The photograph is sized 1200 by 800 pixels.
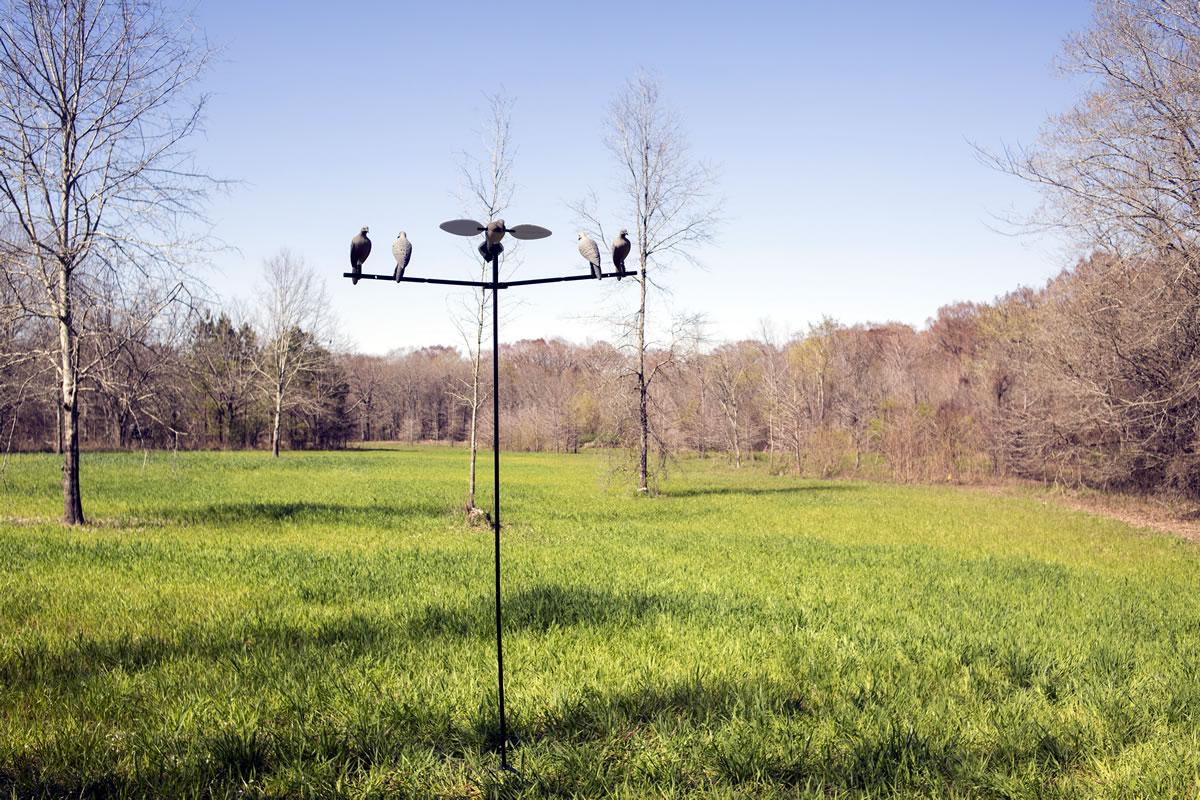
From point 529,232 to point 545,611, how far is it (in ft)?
15.1

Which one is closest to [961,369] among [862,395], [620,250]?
[862,395]

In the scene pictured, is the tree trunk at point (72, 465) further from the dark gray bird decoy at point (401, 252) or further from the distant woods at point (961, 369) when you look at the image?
the dark gray bird decoy at point (401, 252)

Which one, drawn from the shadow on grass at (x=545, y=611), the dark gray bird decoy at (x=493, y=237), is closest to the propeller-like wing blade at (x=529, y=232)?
the dark gray bird decoy at (x=493, y=237)

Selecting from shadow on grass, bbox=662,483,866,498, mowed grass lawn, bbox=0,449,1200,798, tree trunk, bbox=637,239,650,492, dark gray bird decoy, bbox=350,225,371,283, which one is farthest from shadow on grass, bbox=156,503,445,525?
dark gray bird decoy, bbox=350,225,371,283

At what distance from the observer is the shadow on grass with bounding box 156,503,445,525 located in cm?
1443

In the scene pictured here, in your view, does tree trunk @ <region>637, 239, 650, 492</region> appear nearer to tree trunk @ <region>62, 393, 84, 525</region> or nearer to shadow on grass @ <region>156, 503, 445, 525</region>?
shadow on grass @ <region>156, 503, 445, 525</region>

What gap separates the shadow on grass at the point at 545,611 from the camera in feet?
21.8

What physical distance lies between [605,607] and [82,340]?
10.4 metres

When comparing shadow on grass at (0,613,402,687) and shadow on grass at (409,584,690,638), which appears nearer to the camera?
shadow on grass at (0,613,402,687)

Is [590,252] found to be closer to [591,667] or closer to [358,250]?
[358,250]

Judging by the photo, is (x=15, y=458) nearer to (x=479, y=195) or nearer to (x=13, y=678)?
(x=479, y=195)

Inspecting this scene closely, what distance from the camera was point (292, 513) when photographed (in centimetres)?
1559

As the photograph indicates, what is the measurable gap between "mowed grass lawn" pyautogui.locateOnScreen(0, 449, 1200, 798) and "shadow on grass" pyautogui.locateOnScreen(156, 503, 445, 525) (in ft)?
5.46

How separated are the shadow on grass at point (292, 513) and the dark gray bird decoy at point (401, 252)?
38.7 ft
